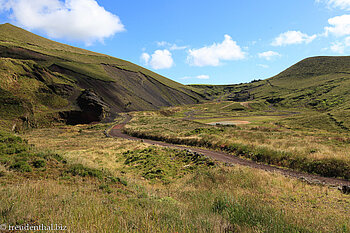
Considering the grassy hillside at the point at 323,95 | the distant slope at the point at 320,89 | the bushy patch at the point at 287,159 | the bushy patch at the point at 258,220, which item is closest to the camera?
the bushy patch at the point at 258,220

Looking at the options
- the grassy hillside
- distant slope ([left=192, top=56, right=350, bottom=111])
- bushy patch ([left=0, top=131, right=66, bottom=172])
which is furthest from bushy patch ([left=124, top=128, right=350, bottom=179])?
distant slope ([left=192, top=56, right=350, bottom=111])

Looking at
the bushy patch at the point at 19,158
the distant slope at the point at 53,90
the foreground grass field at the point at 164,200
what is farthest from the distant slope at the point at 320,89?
the distant slope at the point at 53,90

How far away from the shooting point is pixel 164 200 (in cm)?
719

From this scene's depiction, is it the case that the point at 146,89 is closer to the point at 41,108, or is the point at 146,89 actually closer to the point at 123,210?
the point at 41,108

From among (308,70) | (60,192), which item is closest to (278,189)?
(60,192)

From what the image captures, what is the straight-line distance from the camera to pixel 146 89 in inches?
5025

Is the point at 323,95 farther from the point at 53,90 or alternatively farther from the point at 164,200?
the point at 53,90

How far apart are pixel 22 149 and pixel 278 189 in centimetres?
1703

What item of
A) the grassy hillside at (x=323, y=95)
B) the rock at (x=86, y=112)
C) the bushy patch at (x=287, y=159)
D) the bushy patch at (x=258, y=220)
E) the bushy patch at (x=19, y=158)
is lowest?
the bushy patch at (x=287, y=159)

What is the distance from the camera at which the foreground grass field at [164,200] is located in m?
4.02

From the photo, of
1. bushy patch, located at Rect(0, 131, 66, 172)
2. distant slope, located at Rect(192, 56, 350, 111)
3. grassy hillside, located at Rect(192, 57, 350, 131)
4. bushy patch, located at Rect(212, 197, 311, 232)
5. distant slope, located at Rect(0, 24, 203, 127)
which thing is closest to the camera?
bushy patch, located at Rect(212, 197, 311, 232)

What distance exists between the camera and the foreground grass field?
4.02 m

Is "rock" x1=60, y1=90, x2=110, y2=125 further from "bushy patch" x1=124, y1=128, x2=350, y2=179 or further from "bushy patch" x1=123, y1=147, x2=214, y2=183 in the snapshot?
"bushy patch" x1=124, y1=128, x2=350, y2=179

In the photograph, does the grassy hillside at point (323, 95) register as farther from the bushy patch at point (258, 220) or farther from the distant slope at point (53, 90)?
the distant slope at point (53, 90)
